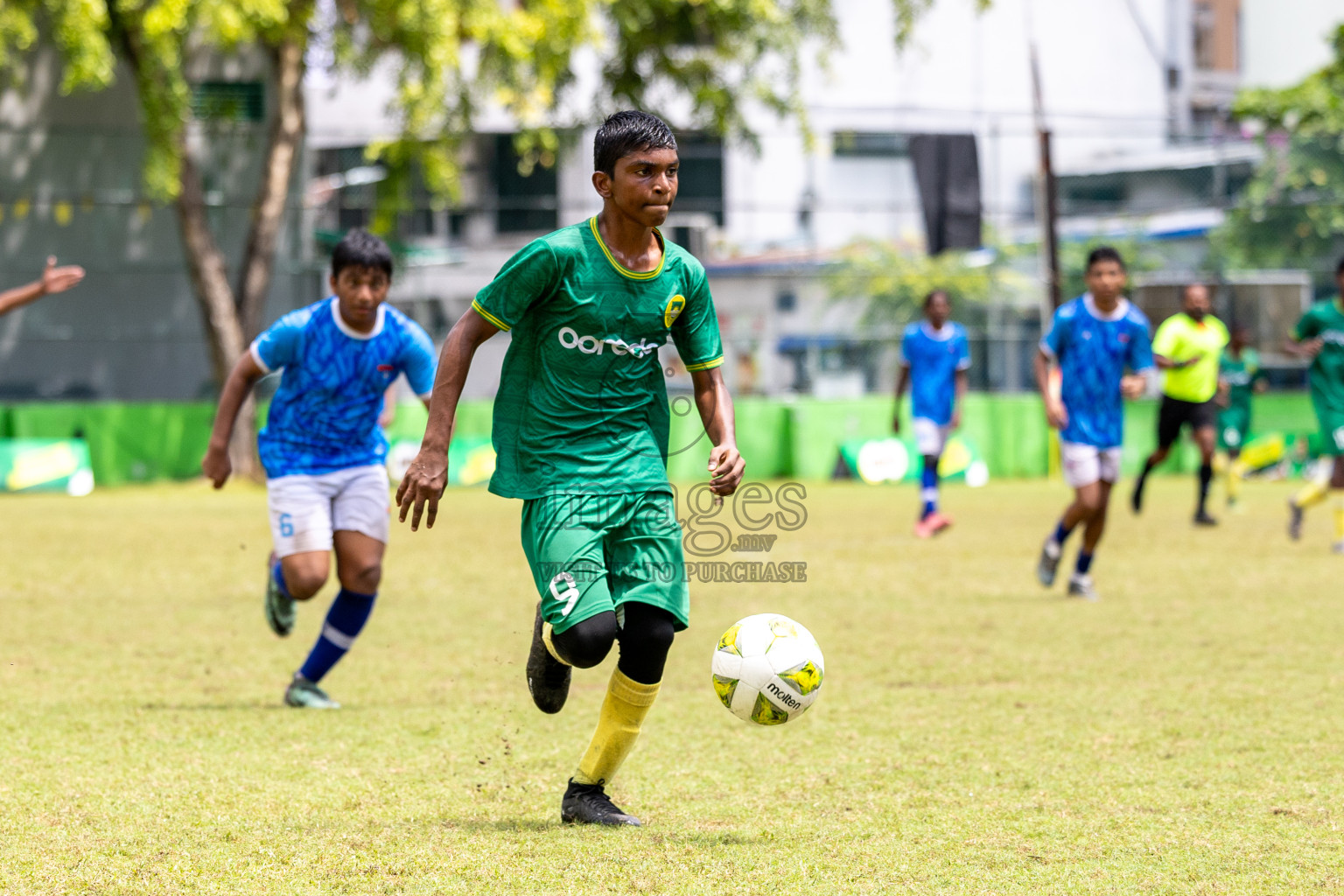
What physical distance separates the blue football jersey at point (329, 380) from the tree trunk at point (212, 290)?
16686 mm

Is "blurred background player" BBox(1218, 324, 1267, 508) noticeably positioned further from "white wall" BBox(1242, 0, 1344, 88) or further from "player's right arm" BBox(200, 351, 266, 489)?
"white wall" BBox(1242, 0, 1344, 88)

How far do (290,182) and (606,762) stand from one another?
23.6 m

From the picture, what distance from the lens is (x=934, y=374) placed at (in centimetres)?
1549

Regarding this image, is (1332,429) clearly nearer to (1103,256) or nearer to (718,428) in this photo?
(1103,256)

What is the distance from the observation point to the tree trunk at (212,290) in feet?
75.5

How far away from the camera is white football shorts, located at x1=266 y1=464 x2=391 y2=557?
22.0ft

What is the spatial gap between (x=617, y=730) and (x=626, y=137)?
1714 mm

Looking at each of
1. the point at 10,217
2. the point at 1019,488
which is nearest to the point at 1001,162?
the point at 1019,488

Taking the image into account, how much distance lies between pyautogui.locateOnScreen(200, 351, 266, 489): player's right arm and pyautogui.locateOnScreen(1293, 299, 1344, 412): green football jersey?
8935mm

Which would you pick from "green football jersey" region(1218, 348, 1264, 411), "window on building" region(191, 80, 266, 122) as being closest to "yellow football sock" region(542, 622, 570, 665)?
"green football jersey" region(1218, 348, 1264, 411)

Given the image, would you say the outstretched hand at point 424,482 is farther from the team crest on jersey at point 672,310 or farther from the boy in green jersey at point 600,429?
the team crest on jersey at point 672,310

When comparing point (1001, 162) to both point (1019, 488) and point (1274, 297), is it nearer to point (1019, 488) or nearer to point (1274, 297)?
point (1274, 297)

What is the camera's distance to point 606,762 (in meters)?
4.59

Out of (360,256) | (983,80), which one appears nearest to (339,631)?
(360,256)
